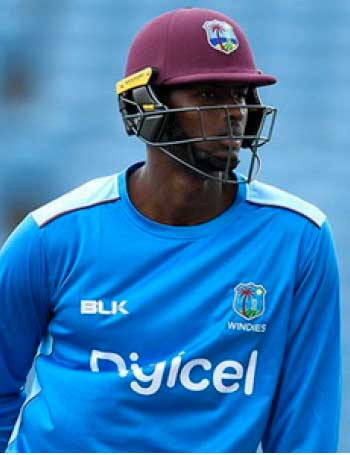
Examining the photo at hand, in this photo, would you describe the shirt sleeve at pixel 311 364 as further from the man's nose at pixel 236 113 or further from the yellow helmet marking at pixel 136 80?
the yellow helmet marking at pixel 136 80

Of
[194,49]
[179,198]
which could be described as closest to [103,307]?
[179,198]

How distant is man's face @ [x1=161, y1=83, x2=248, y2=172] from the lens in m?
2.92

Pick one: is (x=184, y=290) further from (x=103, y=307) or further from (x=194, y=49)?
(x=194, y=49)

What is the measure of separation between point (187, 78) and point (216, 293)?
0.49 m

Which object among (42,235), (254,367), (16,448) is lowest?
(16,448)

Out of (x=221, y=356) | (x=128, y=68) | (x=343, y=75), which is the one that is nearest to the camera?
(x=221, y=356)

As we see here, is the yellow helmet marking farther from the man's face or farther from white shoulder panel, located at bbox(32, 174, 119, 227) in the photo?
white shoulder panel, located at bbox(32, 174, 119, 227)

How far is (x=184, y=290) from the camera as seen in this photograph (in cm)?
296

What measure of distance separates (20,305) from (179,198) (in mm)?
444

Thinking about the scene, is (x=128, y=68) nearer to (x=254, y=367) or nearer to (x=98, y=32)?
(x=254, y=367)

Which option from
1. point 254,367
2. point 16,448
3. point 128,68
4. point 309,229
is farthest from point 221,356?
point 128,68

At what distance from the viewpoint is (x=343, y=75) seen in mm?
5613

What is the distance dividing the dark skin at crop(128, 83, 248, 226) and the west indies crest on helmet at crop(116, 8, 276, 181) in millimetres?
29

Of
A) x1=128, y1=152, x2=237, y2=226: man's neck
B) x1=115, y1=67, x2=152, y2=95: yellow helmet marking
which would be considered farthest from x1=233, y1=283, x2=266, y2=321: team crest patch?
x1=115, y1=67, x2=152, y2=95: yellow helmet marking
